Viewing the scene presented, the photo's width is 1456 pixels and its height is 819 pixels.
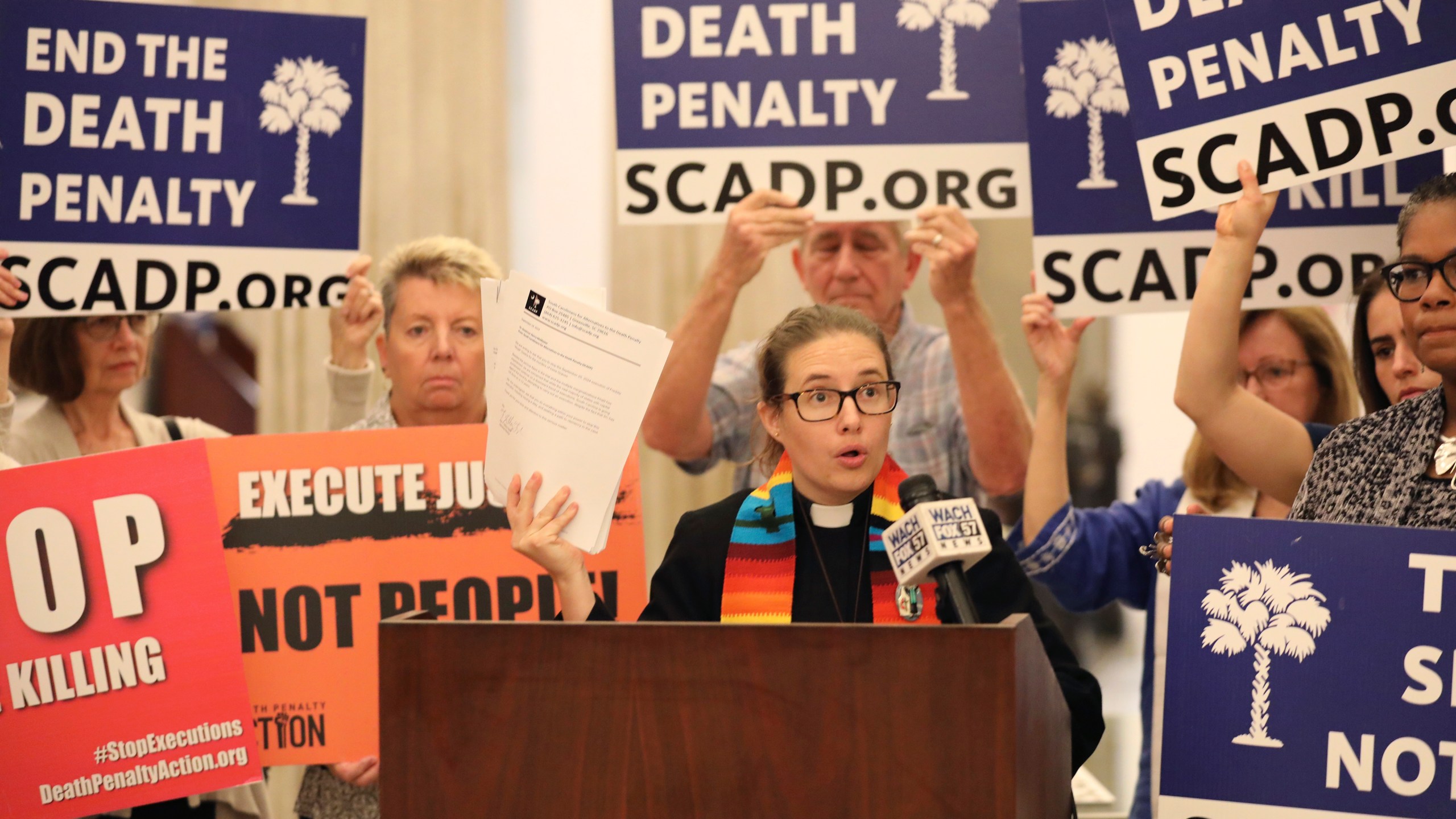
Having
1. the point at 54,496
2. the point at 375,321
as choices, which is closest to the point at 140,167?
the point at 375,321

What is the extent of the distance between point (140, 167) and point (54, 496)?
904mm

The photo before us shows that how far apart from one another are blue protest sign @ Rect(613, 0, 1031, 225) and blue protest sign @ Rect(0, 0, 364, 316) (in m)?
0.73

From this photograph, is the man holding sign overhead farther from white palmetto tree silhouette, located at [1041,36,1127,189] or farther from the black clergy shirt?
the black clergy shirt

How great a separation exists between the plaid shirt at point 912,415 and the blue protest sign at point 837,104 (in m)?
0.39

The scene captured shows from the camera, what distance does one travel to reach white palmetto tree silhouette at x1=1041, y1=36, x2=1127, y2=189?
288cm

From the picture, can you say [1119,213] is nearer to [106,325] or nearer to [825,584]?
[825,584]

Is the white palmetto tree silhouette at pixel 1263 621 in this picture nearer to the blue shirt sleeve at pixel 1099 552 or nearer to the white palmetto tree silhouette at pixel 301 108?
the blue shirt sleeve at pixel 1099 552

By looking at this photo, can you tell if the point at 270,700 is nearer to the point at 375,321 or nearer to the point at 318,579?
the point at 318,579

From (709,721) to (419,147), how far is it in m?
3.92

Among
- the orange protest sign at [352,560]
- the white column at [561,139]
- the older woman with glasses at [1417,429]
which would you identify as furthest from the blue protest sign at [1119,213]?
the white column at [561,139]

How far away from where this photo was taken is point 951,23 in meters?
3.02

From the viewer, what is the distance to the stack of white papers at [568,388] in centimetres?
189

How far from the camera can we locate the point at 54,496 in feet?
8.00

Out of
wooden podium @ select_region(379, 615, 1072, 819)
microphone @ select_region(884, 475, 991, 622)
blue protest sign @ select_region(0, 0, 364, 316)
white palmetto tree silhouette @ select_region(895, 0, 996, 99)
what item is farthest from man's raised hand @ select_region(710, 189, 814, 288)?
wooden podium @ select_region(379, 615, 1072, 819)
